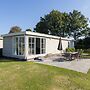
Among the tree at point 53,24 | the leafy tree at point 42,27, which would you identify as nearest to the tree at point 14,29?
the leafy tree at point 42,27

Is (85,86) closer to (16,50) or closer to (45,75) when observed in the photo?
(45,75)

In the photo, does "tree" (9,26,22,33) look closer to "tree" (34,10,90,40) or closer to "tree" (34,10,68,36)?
"tree" (34,10,68,36)

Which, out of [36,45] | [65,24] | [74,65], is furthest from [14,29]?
[74,65]

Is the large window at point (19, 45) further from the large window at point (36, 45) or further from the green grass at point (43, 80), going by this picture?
the green grass at point (43, 80)

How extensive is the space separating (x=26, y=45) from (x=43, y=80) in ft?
27.1

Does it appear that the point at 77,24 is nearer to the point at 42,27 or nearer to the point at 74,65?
the point at 42,27

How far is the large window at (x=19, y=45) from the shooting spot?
60.0 ft

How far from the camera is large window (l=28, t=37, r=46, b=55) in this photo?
18675mm

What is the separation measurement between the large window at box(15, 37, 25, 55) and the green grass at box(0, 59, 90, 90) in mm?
7058

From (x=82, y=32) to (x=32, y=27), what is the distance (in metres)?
14.3

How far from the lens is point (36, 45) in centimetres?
2053

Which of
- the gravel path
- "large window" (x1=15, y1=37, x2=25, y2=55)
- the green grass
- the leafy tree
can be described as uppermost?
the leafy tree

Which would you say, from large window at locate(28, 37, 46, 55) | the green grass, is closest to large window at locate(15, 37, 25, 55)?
large window at locate(28, 37, 46, 55)

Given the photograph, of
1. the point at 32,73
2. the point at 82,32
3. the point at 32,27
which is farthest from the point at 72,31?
the point at 32,73
